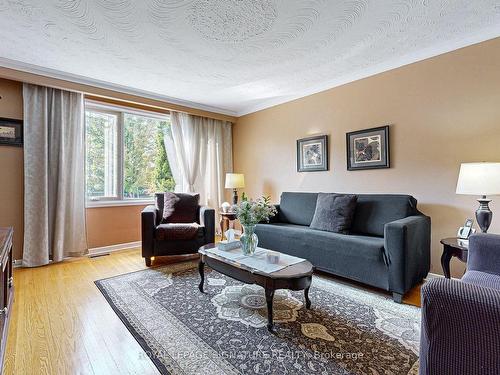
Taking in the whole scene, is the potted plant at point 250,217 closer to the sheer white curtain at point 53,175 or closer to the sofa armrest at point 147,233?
the sofa armrest at point 147,233

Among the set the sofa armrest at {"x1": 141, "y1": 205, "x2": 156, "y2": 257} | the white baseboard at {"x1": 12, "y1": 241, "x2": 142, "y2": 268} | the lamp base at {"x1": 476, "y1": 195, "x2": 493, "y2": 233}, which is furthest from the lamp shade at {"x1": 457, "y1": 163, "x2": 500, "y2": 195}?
the white baseboard at {"x1": 12, "y1": 241, "x2": 142, "y2": 268}

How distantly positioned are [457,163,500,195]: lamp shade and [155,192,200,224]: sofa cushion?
3.03 metres

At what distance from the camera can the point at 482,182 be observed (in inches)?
81.0

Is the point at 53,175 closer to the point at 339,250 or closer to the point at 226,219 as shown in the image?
the point at 226,219

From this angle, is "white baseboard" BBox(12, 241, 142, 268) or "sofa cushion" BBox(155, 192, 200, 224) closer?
"sofa cushion" BBox(155, 192, 200, 224)

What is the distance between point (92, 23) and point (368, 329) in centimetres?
A: 322

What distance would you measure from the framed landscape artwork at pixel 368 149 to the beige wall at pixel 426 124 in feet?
0.24

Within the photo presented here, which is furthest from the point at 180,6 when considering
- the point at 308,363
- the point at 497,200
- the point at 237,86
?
the point at 497,200

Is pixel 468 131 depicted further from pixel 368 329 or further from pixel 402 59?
pixel 368 329

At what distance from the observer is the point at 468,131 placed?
250 centimetres

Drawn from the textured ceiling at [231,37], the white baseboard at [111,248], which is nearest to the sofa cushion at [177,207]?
the white baseboard at [111,248]

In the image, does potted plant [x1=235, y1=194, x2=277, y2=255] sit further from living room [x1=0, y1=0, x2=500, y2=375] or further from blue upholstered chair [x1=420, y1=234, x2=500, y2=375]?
blue upholstered chair [x1=420, y1=234, x2=500, y2=375]

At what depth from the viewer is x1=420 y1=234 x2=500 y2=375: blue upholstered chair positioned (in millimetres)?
860

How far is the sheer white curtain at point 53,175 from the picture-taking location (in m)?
3.16
